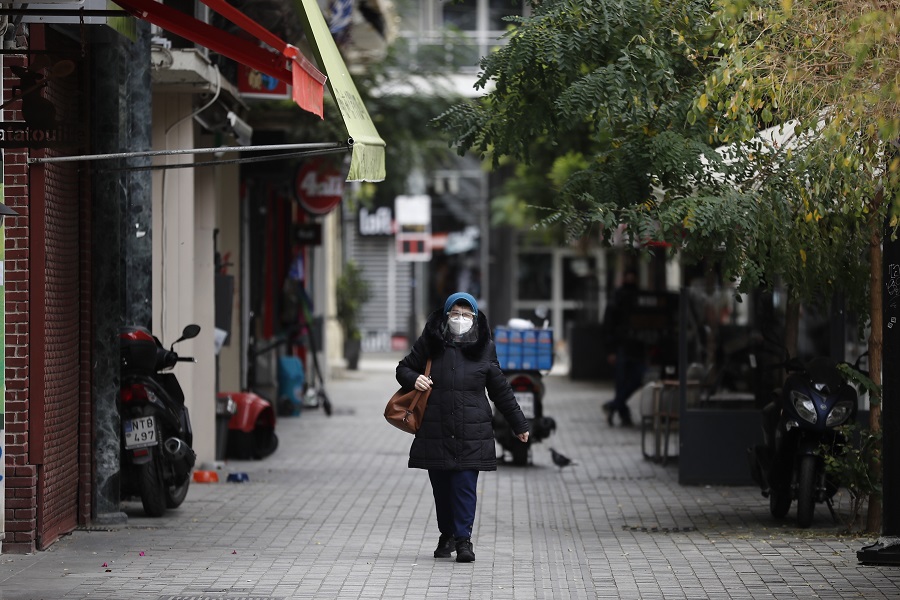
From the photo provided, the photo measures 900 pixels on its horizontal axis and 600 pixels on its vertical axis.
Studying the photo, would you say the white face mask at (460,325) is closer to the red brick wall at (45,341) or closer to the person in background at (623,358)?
the red brick wall at (45,341)

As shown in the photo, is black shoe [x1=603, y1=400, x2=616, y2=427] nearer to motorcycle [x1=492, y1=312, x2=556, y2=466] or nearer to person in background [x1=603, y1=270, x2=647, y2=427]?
person in background [x1=603, y1=270, x2=647, y2=427]

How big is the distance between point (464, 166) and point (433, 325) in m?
32.0

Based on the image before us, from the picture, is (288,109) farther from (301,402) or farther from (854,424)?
(854,424)

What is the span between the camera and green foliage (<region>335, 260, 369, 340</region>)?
31344 millimetres

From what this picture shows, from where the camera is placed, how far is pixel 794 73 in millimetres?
7547

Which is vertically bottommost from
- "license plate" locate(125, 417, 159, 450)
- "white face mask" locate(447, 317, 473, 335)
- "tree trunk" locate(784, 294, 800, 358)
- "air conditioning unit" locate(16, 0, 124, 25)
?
"license plate" locate(125, 417, 159, 450)

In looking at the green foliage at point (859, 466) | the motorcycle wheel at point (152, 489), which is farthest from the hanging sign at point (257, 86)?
the green foliage at point (859, 466)

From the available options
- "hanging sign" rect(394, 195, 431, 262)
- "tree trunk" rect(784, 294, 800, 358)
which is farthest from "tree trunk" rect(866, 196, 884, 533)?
"hanging sign" rect(394, 195, 431, 262)

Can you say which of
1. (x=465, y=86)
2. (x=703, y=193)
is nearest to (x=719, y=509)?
(x=703, y=193)

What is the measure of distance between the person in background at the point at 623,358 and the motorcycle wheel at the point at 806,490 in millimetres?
9038

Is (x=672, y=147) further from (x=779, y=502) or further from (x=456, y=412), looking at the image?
(x=779, y=502)

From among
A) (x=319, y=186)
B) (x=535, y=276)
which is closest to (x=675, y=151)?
(x=319, y=186)

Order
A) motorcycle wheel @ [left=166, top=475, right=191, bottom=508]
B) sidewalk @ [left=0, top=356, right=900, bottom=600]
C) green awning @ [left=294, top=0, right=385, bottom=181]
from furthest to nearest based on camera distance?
motorcycle wheel @ [left=166, top=475, right=191, bottom=508] → green awning @ [left=294, top=0, right=385, bottom=181] → sidewalk @ [left=0, top=356, right=900, bottom=600]

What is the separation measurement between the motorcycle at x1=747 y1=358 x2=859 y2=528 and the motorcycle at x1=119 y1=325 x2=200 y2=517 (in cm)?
436
